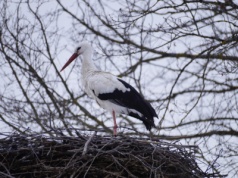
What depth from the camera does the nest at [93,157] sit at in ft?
19.3

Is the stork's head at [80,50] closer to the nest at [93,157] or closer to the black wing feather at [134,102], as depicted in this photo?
the black wing feather at [134,102]

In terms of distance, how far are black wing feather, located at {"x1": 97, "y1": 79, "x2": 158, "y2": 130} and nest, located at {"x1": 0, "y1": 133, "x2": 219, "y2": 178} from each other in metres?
2.13

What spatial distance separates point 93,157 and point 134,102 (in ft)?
9.60

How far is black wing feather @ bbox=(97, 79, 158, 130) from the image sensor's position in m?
8.53

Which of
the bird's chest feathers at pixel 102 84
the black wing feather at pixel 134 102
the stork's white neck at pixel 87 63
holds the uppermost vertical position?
the stork's white neck at pixel 87 63

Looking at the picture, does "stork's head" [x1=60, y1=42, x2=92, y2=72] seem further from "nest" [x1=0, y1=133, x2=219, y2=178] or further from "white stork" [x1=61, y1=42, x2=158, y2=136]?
"nest" [x1=0, y1=133, x2=219, y2=178]

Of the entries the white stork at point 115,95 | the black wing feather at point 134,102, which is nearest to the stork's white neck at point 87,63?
the white stork at point 115,95

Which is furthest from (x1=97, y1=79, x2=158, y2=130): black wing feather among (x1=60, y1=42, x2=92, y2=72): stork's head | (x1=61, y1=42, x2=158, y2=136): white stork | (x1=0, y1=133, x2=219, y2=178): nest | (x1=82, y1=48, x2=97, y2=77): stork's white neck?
(x1=0, y1=133, x2=219, y2=178): nest

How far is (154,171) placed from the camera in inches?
227

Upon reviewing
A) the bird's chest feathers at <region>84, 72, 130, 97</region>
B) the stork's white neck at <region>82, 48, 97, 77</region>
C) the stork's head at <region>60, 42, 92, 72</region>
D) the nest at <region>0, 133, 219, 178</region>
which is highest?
the stork's head at <region>60, 42, 92, 72</region>

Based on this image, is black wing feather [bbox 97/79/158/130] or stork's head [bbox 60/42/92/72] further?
stork's head [bbox 60/42/92/72]

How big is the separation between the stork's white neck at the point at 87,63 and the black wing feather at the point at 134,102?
52cm

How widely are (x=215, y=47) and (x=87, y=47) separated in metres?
2.24

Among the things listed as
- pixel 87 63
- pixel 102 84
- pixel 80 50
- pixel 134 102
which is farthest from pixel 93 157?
pixel 80 50
